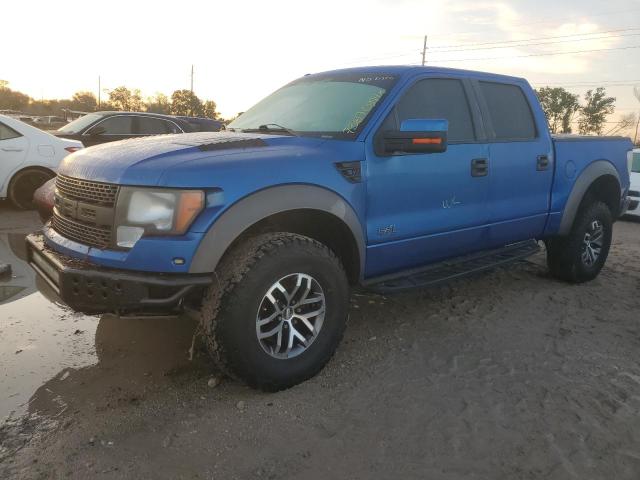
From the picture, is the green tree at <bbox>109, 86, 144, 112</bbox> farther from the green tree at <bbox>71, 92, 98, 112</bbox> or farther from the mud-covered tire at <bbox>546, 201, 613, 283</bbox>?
the mud-covered tire at <bbox>546, 201, 613, 283</bbox>

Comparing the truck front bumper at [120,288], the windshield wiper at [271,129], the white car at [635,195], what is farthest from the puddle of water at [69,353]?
the white car at [635,195]

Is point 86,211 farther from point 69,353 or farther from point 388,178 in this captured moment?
point 388,178

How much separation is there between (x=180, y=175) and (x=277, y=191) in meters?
0.52

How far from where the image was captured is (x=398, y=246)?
Result: 3.53 meters

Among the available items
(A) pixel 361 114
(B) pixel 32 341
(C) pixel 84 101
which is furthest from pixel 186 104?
(A) pixel 361 114

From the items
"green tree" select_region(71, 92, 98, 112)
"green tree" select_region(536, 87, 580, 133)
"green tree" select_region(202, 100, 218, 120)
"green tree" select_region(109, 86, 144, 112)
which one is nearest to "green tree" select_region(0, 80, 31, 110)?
"green tree" select_region(71, 92, 98, 112)

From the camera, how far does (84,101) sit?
80062mm

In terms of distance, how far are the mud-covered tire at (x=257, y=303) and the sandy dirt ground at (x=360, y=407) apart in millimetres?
163

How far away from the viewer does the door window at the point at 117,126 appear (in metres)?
10.4

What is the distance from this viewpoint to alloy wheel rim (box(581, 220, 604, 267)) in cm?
522

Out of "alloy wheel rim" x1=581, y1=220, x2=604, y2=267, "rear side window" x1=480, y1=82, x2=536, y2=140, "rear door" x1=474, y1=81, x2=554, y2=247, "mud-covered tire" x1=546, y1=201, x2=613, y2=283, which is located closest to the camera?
"rear door" x1=474, y1=81, x2=554, y2=247

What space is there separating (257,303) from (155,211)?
0.68 m

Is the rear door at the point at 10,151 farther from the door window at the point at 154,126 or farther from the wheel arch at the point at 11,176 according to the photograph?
the door window at the point at 154,126

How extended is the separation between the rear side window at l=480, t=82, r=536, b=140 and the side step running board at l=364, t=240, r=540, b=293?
96cm
